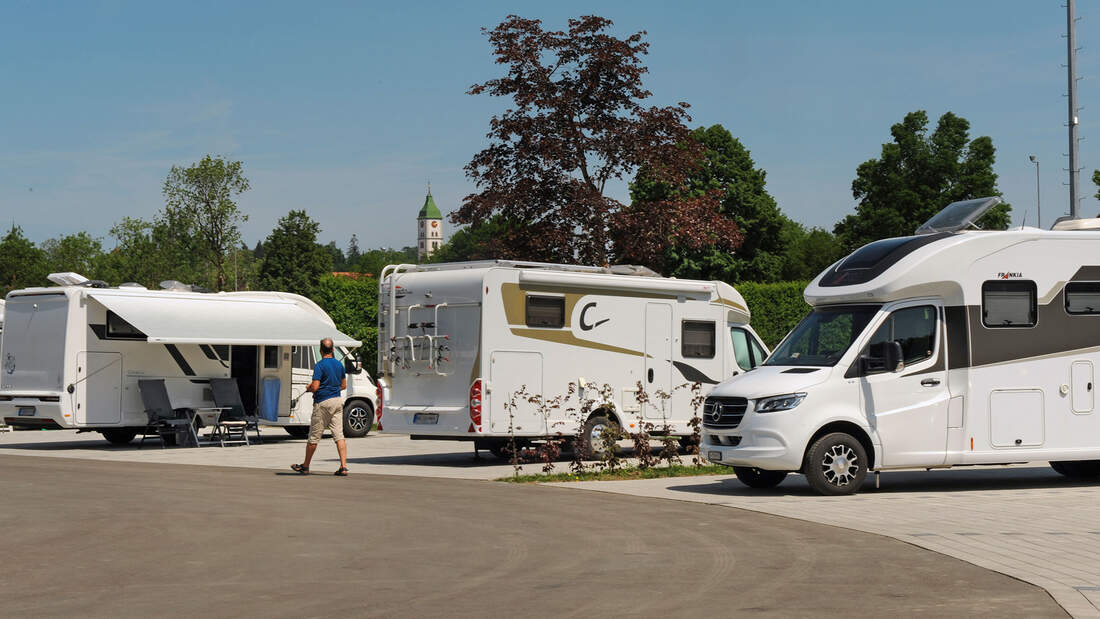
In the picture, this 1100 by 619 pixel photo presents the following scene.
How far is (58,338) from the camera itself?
2120cm

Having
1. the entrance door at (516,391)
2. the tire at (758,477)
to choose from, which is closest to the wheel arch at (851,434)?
the tire at (758,477)

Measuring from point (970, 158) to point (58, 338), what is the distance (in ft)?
155

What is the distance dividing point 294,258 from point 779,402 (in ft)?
254

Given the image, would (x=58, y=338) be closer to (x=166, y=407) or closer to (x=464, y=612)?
(x=166, y=407)

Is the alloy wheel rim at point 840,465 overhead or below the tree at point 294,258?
below

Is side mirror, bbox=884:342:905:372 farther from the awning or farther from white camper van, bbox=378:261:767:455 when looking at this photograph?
the awning

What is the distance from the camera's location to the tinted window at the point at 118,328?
21719 mm

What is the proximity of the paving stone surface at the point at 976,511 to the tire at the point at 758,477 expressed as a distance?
0.43ft

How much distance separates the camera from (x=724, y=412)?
46.0 feet

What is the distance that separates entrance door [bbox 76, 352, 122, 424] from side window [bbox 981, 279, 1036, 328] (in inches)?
568

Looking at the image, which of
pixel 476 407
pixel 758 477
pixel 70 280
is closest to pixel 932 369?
pixel 758 477

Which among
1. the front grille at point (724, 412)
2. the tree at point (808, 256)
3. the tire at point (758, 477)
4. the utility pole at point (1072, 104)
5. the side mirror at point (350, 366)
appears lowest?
the tire at point (758, 477)

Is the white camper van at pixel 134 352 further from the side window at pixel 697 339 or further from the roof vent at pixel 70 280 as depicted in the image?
the side window at pixel 697 339

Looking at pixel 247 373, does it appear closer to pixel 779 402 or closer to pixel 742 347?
pixel 742 347
